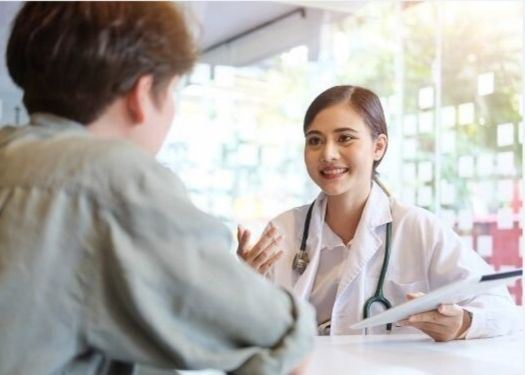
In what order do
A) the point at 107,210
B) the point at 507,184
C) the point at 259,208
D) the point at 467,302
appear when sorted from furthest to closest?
the point at 259,208, the point at 507,184, the point at 467,302, the point at 107,210

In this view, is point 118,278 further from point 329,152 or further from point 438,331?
point 329,152

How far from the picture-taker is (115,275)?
39 centimetres

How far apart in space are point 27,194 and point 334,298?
822mm

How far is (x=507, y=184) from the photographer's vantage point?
8.82 feet

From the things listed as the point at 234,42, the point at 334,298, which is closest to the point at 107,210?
the point at 334,298

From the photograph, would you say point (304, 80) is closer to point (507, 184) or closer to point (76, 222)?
point (507, 184)

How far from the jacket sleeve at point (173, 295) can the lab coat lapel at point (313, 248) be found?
0.74 meters

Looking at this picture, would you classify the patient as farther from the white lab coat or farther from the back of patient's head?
the white lab coat

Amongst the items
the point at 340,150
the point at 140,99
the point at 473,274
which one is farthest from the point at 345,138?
the point at 140,99

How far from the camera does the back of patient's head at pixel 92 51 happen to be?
17.3 inches

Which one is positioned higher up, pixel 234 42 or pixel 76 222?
pixel 234 42

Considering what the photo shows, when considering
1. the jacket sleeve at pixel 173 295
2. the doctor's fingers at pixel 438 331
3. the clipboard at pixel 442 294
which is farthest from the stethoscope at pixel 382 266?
the jacket sleeve at pixel 173 295

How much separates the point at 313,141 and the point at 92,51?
0.82m

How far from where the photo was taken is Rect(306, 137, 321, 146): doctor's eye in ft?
4.01
